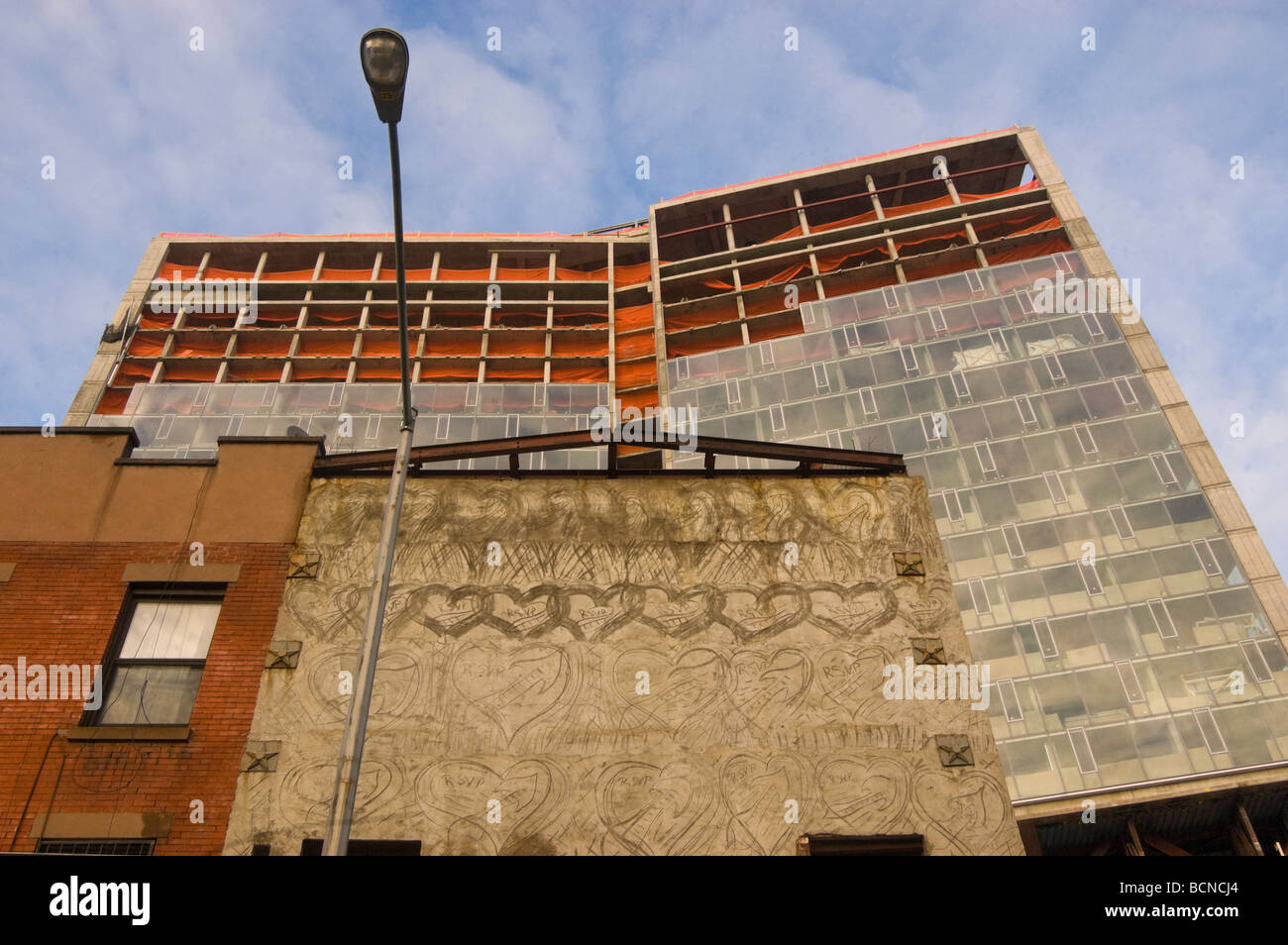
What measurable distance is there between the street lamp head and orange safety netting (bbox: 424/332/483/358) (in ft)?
144

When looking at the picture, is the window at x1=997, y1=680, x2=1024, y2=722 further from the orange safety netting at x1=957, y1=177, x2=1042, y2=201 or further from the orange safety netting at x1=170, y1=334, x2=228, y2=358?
the orange safety netting at x1=170, y1=334, x2=228, y2=358

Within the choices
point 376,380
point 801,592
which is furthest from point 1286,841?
point 376,380

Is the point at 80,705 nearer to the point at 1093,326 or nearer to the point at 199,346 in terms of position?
the point at 1093,326

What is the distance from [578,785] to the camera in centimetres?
1122

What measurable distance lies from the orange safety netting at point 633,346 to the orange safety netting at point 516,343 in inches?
164

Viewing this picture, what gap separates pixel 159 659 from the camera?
12.4 meters

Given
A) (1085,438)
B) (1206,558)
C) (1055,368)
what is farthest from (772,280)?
(1206,558)

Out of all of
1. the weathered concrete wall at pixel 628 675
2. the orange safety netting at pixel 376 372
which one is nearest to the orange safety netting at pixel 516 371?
the orange safety netting at pixel 376 372

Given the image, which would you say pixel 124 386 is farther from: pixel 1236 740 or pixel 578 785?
pixel 1236 740

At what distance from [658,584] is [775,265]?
44430 mm

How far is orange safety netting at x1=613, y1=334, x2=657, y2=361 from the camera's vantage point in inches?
2079

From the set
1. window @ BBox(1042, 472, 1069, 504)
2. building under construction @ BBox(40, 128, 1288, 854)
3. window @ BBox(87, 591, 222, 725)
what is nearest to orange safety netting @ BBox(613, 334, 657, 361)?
building under construction @ BBox(40, 128, 1288, 854)

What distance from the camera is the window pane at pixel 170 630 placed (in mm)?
12469
